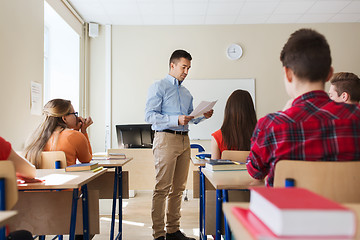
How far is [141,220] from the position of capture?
11.3 ft

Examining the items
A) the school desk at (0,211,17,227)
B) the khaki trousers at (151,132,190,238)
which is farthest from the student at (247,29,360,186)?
the khaki trousers at (151,132,190,238)

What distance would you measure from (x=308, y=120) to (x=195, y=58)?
459cm

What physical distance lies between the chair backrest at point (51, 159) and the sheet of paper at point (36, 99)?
5.46ft

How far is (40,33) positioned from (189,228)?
2.81m

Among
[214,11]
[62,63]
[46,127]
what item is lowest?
[46,127]

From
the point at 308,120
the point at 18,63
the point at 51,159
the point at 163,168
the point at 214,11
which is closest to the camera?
the point at 308,120

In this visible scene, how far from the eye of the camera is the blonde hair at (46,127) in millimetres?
2095

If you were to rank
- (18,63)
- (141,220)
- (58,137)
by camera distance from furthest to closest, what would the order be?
(141,220)
(18,63)
(58,137)

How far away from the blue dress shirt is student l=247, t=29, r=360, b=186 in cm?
140

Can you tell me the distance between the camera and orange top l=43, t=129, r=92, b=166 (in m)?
2.22

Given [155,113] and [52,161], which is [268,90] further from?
[52,161]

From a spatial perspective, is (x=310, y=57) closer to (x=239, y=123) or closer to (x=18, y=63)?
(x=239, y=123)

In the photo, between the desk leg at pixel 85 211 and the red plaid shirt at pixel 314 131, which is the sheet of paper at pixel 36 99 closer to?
the desk leg at pixel 85 211

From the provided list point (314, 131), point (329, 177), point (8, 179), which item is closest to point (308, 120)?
point (314, 131)
